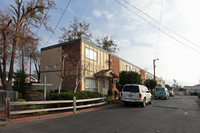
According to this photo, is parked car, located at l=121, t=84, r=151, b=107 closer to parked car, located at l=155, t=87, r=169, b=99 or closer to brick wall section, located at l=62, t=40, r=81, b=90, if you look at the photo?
brick wall section, located at l=62, t=40, r=81, b=90

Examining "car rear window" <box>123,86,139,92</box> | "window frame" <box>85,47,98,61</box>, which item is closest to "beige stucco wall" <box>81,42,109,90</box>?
"window frame" <box>85,47,98,61</box>

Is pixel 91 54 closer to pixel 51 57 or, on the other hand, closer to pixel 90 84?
pixel 90 84

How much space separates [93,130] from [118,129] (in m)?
1.02

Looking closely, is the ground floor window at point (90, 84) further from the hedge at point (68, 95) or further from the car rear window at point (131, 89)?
the car rear window at point (131, 89)

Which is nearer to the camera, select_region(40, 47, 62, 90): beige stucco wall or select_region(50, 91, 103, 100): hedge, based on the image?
select_region(50, 91, 103, 100): hedge

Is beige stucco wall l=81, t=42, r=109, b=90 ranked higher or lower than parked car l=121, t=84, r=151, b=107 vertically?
higher

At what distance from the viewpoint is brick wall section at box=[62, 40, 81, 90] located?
15.5m

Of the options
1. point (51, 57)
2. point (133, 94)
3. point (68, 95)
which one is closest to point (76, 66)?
point (51, 57)

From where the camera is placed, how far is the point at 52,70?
17.2 m

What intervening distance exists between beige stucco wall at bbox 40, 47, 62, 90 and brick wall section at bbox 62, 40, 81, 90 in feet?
2.94

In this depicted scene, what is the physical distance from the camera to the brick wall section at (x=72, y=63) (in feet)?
50.9

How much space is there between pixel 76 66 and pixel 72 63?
649mm

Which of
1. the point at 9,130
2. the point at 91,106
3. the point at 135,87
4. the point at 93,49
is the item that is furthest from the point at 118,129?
the point at 93,49

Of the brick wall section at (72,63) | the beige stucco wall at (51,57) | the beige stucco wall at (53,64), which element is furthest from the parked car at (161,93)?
the beige stucco wall at (51,57)
